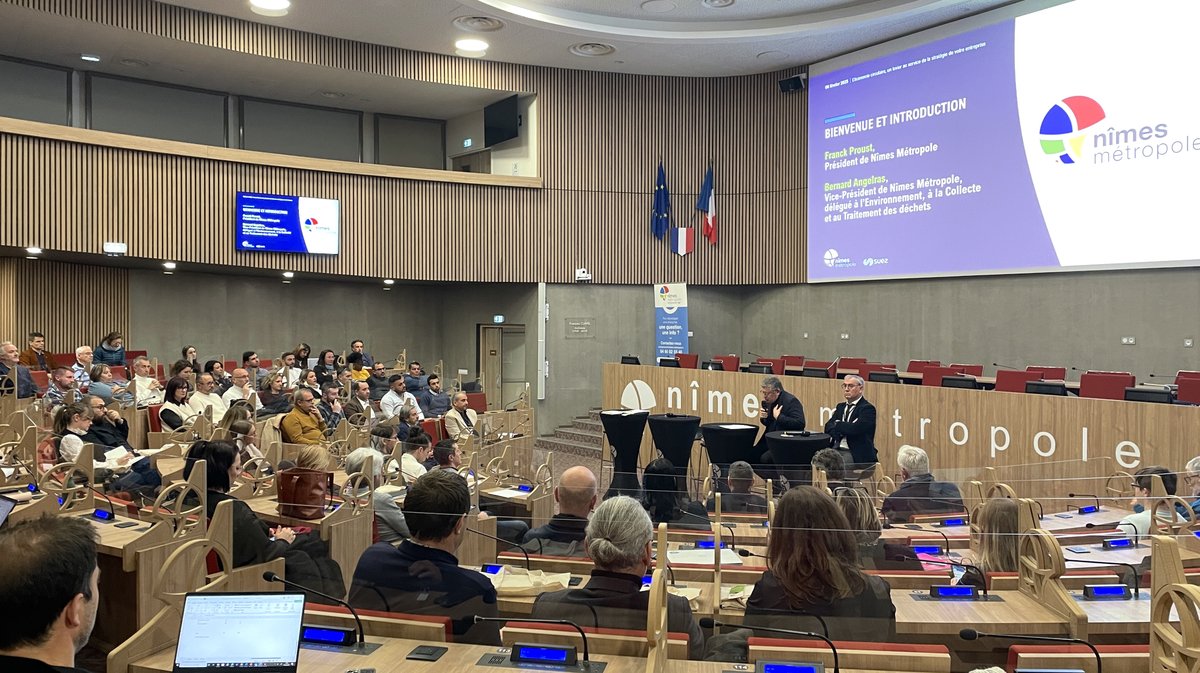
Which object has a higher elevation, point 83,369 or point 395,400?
point 83,369

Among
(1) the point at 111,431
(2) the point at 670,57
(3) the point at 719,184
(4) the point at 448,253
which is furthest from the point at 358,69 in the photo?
(1) the point at 111,431

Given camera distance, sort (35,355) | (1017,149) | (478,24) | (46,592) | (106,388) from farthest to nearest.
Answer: (478,24)
(35,355)
(1017,149)
(106,388)
(46,592)

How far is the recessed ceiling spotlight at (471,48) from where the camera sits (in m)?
14.2

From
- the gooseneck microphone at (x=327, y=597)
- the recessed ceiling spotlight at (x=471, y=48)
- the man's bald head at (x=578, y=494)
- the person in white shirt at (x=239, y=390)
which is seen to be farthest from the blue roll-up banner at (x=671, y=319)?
the gooseneck microphone at (x=327, y=597)

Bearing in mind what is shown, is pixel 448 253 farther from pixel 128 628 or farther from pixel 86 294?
pixel 128 628

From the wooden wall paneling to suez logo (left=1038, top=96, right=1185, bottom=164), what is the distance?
4.37 meters

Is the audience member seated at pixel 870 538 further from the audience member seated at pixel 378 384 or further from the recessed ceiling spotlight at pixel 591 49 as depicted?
the recessed ceiling spotlight at pixel 591 49

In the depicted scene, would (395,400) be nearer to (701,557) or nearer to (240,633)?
(701,557)

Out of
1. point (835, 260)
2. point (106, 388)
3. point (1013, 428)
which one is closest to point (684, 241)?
point (835, 260)

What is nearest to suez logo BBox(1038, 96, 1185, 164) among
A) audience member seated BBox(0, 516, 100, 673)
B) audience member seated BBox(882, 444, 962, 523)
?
audience member seated BBox(882, 444, 962, 523)

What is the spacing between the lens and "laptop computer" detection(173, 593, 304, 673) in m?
2.57

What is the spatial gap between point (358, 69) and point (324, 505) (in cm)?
1131

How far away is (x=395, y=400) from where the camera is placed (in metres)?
10.5

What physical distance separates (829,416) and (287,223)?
903 centimetres
